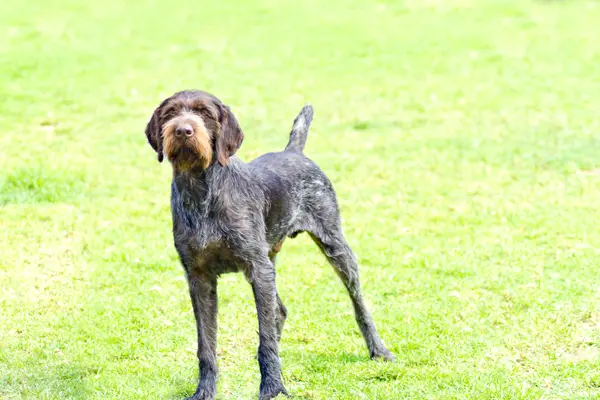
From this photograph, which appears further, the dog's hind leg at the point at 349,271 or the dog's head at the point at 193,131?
the dog's hind leg at the point at 349,271

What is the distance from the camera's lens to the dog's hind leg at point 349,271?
816cm

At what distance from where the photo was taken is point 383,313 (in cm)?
933

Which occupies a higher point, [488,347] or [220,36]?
[220,36]

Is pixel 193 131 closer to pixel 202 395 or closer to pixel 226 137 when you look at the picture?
pixel 226 137

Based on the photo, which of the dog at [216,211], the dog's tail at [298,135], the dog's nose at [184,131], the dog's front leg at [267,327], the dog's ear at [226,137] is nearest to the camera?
the dog's nose at [184,131]

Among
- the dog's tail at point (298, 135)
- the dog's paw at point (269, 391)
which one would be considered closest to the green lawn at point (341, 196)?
the dog's paw at point (269, 391)

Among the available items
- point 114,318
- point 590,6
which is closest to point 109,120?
point 114,318

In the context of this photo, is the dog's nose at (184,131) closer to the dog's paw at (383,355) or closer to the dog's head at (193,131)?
the dog's head at (193,131)

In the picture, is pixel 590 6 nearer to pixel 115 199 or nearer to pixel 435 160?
pixel 435 160

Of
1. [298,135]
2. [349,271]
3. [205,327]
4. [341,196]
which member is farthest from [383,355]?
[341,196]

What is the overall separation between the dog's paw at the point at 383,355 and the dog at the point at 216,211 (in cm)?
110

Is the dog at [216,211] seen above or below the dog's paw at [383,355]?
above

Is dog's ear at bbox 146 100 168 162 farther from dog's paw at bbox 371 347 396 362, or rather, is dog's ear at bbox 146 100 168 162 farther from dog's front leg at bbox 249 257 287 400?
dog's paw at bbox 371 347 396 362

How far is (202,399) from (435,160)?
7889 mm
